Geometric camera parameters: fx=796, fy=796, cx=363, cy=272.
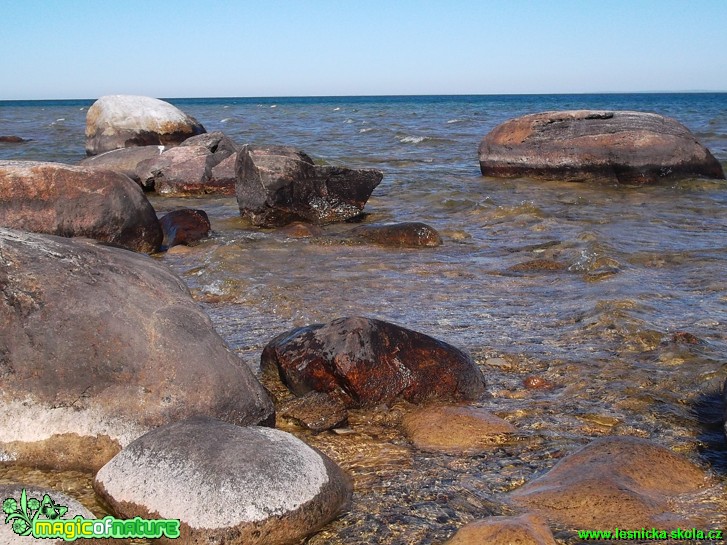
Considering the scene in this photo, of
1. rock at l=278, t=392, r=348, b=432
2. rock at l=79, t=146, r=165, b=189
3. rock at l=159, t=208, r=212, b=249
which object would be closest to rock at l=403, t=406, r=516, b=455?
rock at l=278, t=392, r=348, b=432

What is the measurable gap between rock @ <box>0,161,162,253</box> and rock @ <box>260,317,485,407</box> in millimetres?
3765

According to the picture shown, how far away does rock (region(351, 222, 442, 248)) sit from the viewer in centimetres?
841

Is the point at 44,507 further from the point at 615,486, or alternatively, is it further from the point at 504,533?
the point at 615,486

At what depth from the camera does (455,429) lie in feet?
12.9

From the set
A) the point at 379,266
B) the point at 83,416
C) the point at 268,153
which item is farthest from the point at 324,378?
the point at 268,153

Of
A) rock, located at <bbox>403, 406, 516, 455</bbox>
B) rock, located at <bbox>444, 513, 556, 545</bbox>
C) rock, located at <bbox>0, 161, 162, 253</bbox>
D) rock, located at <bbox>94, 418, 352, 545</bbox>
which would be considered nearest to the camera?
rock, located at <bbox>444, 513, 556, 545</bbox>

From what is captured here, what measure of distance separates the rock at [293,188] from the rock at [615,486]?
6.61 m

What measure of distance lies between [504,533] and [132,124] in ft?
53.2

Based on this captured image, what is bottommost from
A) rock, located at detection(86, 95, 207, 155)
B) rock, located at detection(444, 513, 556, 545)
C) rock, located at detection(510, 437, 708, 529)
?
rock, located at detection(510, 437, 708, 529)

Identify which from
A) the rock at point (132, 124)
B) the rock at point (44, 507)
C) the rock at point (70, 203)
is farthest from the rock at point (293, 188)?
the rock at point (132, 124)

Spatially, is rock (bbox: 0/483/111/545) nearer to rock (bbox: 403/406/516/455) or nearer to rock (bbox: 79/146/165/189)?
rock (bbox: 403/406/516/455)

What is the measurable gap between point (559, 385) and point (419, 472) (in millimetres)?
1343

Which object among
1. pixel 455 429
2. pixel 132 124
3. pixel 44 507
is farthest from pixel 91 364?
pixel 132 124

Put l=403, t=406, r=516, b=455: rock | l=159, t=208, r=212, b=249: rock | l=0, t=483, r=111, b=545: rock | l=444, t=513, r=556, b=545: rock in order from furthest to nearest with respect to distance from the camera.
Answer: l=159, t=208, r=212, b=249: rock → l=403, t=406, r=516, b=455: rock → l=444, t=513, r=556, b=545: rock → l=0, t=483, r=111, b=545: rock
